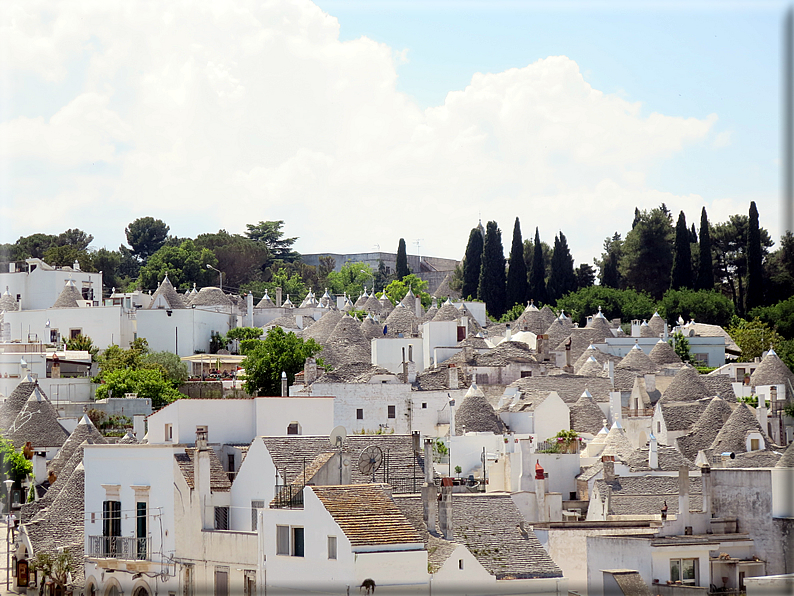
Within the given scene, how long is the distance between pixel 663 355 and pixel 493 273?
84.3 ft

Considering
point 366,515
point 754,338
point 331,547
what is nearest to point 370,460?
point 366,515

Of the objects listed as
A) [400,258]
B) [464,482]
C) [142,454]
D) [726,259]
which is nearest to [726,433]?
[464,482]

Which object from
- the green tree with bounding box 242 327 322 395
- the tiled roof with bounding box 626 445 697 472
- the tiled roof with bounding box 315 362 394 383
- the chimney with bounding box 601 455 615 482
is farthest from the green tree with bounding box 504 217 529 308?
the chimney with bounding box 601 455 615 482

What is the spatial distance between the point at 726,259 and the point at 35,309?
4378 centimetres

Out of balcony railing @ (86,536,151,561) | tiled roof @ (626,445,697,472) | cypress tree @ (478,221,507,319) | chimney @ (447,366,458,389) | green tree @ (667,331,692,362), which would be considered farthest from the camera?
cypress tree @ (478,221,507,319)

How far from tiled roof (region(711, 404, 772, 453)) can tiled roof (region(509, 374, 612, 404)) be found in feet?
28.1

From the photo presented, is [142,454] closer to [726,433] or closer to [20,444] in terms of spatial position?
[20,444]

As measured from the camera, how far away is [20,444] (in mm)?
39062

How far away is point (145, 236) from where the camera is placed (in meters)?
105

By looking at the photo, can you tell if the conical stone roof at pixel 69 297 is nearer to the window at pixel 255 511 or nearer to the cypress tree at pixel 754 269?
the cypress tree at pixel 754 269

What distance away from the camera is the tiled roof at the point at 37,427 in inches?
1556

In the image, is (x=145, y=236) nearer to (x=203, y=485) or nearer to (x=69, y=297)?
(x=69, y=297)

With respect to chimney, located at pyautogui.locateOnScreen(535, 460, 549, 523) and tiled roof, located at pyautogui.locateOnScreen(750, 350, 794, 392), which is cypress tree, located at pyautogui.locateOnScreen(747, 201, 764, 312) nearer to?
tiled roof, located at pyautogui.locateOnScreen(750, 350, 794, 392)

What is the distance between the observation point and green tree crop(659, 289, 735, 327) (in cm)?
7494
